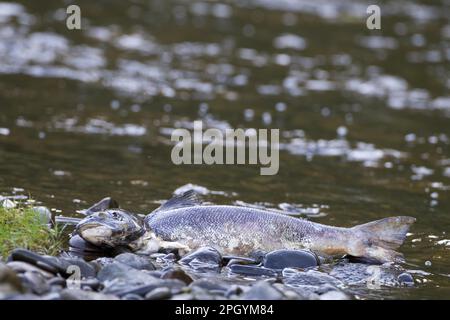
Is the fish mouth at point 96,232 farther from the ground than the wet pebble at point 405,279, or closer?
farther from the ground

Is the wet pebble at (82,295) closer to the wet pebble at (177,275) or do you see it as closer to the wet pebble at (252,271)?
the wet pebble at (177,275)

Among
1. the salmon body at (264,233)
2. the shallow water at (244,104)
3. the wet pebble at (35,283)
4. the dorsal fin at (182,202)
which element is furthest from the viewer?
the shallow water at (244,104)

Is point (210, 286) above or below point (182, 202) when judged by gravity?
below

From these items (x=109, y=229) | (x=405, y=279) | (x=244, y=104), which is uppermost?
(x=244, y=104)

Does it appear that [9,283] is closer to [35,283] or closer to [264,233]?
[35,283]

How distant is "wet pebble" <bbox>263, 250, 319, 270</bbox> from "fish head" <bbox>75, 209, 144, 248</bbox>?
38.0 inches

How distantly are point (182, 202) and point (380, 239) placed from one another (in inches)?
62.4

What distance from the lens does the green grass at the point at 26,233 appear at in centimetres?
637

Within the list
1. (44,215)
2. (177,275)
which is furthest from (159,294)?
(44,215)

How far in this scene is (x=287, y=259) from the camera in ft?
21.5

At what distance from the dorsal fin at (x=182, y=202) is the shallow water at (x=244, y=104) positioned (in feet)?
3.36

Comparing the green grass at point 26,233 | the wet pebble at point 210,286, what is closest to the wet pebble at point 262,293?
the wet pebble at point 210,286

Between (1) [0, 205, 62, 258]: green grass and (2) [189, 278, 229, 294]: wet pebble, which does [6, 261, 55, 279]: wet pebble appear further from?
(2) [189, 278, 229, 294]: wet pebble

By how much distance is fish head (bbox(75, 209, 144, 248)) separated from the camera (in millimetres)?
6559
